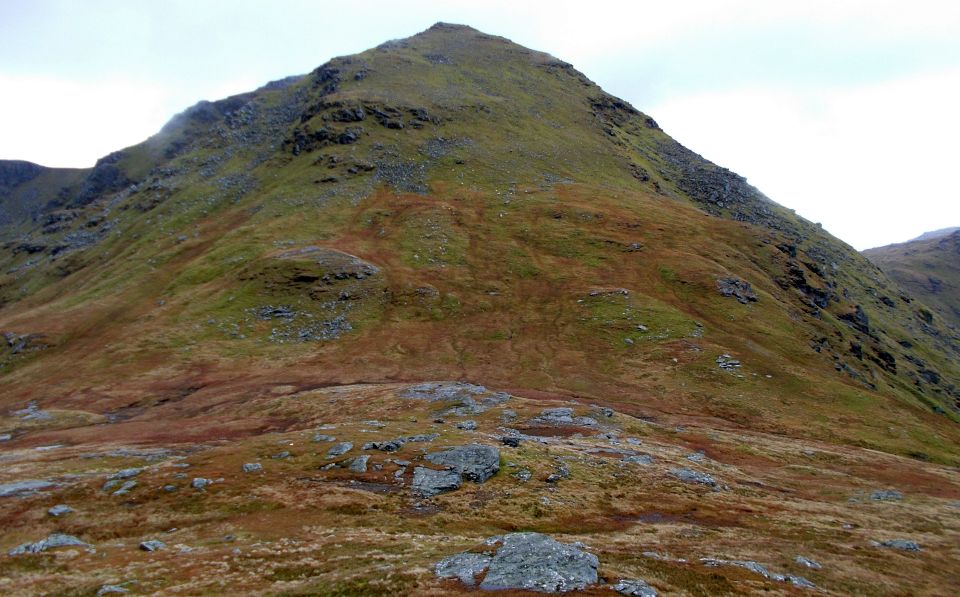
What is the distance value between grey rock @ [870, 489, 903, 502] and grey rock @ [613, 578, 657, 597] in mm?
34948

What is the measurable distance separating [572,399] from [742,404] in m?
23.5

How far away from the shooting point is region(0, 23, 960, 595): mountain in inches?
1293

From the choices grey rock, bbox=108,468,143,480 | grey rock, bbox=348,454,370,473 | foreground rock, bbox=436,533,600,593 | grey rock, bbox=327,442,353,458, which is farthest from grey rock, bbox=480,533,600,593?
grey rock, bbox=108,468,143,480

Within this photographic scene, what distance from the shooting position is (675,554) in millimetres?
30719

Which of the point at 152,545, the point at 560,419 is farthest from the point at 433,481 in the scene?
the point at 560,419

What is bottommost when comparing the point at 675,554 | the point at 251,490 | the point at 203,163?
the point at 251,490

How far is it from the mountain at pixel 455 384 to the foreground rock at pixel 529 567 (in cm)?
24

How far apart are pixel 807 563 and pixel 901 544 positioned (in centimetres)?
1104

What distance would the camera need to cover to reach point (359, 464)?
4684 cm

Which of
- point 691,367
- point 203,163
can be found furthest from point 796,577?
point 203,163

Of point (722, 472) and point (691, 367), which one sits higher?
point (691, 367)

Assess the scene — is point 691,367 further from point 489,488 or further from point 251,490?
point 251,490

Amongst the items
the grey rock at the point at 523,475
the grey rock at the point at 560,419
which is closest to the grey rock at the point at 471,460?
the grey rock at the point at 523,475

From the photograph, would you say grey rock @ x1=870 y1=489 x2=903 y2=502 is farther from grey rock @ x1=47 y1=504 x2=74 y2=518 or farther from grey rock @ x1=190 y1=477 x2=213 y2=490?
grey rock @ x1=47 y1=504 x2=74 y2=518
